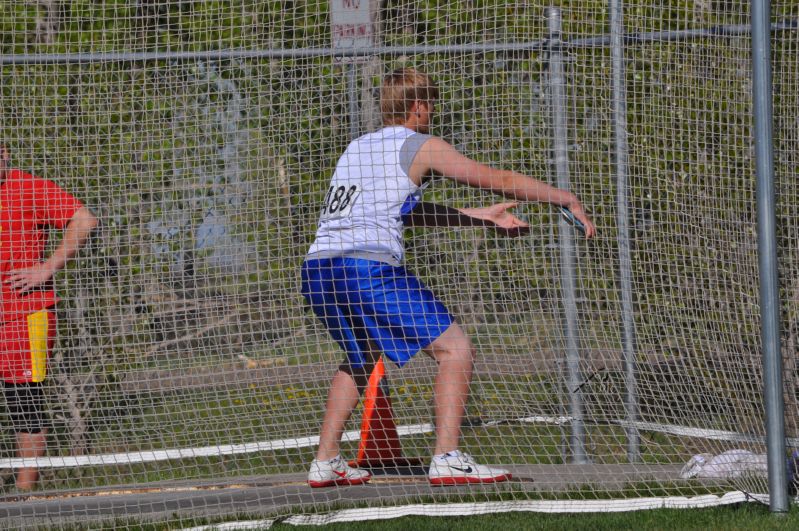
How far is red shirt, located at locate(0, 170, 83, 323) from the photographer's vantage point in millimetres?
5027

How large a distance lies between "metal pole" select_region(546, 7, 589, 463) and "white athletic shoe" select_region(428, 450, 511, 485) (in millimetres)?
839

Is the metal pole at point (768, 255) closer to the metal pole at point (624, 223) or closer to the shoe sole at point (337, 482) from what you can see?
the metal pole at point (624, 223)

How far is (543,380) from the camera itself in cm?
550

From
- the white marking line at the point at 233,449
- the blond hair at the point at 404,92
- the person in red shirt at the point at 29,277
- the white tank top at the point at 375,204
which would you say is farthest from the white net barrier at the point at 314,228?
the white tank top at the point at 375,204

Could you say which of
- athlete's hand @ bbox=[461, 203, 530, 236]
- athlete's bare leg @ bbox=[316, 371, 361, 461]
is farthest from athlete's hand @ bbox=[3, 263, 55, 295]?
athlete's hand @ bbox=[461, 203, 530, 236]

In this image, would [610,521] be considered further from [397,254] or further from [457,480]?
[397,254]

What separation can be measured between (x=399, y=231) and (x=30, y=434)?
78.7 inches

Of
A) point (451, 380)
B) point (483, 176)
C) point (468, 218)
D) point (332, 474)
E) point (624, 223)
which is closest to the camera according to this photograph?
point (483, 176)

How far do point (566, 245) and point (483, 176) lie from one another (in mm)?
1035

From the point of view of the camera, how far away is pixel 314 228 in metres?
5.64

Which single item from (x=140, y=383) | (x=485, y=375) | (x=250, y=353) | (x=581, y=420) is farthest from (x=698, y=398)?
(x=140, y=383)

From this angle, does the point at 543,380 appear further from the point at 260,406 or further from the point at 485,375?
the point at 260,406

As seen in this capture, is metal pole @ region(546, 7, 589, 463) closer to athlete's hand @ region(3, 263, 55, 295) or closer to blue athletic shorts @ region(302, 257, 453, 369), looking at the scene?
A: blue athletic shorts @ region(302, 257, 453, 369)

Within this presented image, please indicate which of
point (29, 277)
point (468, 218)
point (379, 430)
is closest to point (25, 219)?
point (29, 277)
